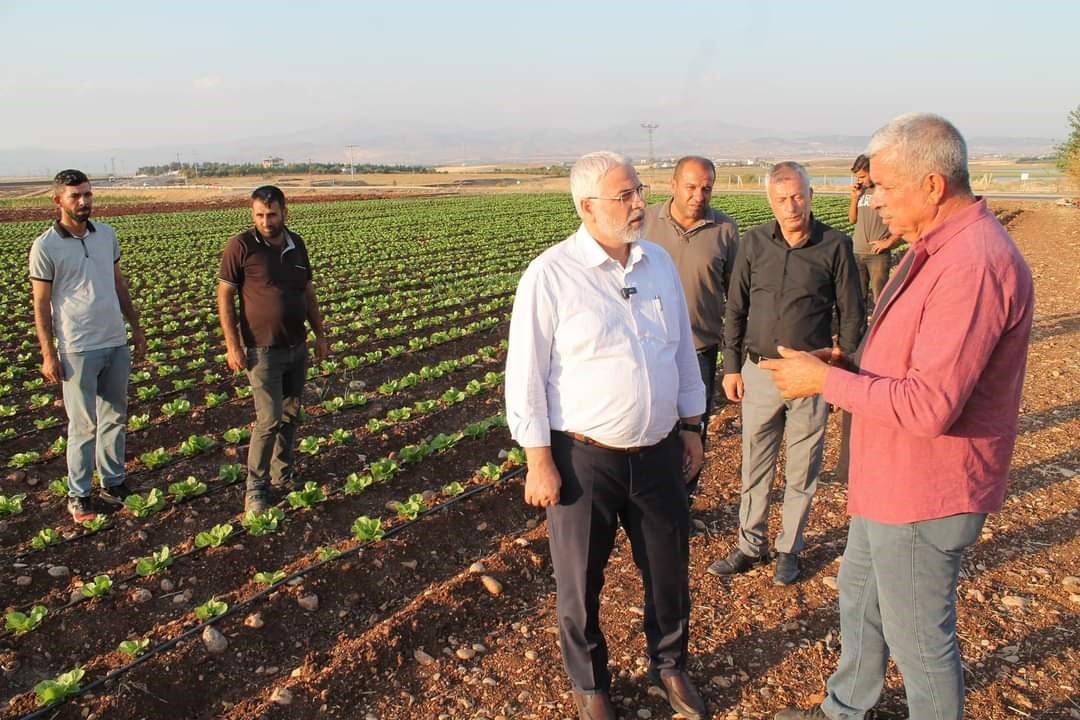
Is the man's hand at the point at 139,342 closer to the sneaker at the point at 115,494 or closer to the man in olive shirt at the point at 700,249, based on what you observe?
the sneaker at the point at 115,494

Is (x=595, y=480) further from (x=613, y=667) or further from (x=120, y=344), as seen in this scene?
(x=120, y=344)

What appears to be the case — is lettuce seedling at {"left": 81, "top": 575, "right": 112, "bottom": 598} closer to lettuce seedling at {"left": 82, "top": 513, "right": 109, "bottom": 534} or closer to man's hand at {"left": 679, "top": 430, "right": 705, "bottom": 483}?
lettuce seedling at {"left": 82, "top": 513, "right": 109, "bottom": 534}

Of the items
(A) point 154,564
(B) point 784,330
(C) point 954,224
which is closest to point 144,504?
(A) point 154,564

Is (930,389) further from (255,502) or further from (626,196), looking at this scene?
(255,502)

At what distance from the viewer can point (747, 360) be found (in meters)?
4.57

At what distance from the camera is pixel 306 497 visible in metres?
5.58

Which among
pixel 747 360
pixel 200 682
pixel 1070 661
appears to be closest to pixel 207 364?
pixel 200 682

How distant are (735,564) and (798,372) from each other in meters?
2.30

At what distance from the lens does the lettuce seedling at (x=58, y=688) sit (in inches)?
139

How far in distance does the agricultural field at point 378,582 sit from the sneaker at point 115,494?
0.22m

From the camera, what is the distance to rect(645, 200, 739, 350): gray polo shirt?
503 cm

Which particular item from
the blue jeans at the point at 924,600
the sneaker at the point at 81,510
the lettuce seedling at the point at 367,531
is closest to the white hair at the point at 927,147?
the blue jeans at the point at 924,600

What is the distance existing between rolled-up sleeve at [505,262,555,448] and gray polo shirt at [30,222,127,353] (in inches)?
142

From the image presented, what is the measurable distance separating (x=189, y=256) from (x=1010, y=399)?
883 inches
